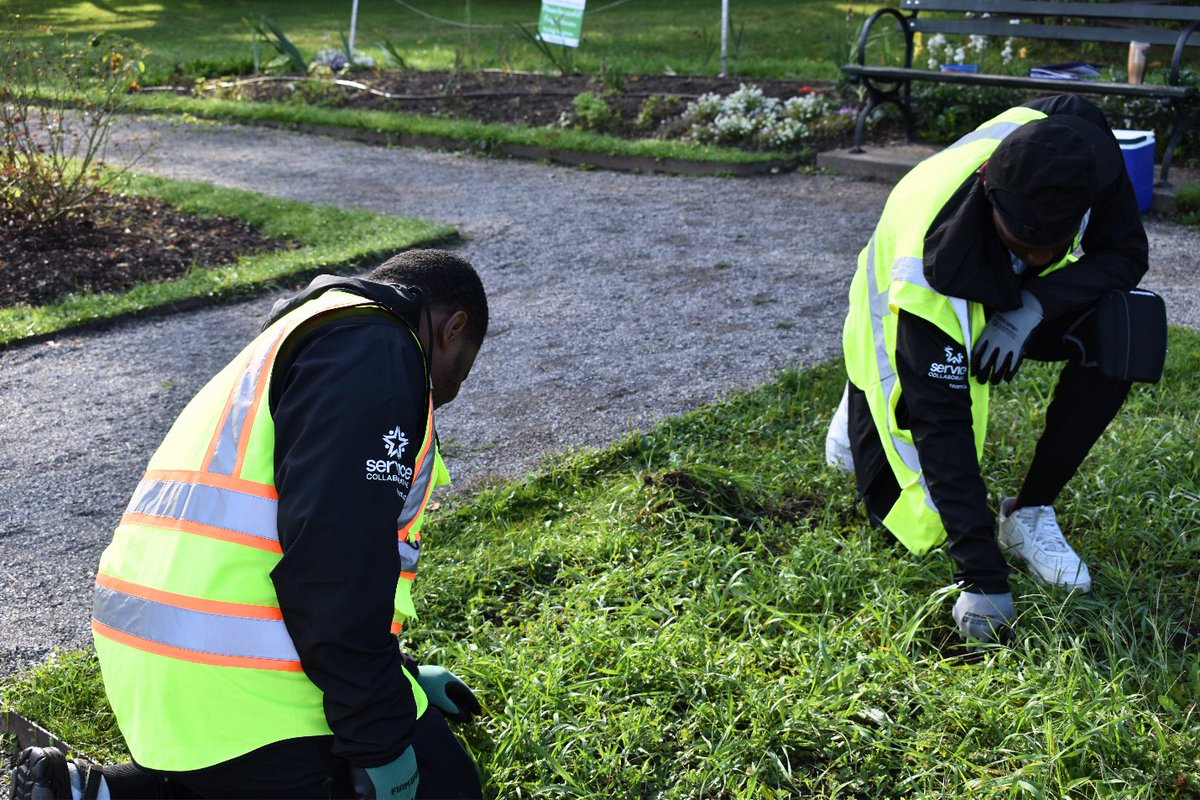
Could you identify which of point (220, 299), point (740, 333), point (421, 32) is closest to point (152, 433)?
point (220, 299)

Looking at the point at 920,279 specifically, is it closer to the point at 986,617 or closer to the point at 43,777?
the point at 986,617

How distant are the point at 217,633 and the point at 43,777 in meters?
0.40

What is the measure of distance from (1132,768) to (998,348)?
46.2 inches

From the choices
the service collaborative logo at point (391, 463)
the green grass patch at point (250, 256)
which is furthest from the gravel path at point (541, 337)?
the service collaborative logo at point (391, 463)

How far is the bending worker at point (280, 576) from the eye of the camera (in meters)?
1.91

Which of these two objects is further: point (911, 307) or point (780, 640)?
point (911, 307)

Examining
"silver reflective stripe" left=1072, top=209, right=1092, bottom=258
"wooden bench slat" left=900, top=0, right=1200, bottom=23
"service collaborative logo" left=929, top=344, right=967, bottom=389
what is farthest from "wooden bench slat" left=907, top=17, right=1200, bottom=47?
"service collaborative logo" left=929, top=344, right=967, bottom=389

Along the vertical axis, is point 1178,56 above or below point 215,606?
above

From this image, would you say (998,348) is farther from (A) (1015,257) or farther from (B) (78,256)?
(B) (78,256)

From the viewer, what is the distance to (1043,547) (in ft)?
10.6

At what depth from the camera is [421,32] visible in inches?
744

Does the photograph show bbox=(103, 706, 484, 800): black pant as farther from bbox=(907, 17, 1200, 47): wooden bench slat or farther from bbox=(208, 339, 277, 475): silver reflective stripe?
bbox=(907, 17, 1200, 47): wooden bench slat

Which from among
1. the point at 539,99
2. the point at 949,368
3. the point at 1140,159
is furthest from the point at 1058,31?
the point at 949,368

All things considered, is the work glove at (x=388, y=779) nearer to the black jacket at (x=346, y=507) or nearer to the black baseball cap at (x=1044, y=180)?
the black jacket at (x=346, y=507)
